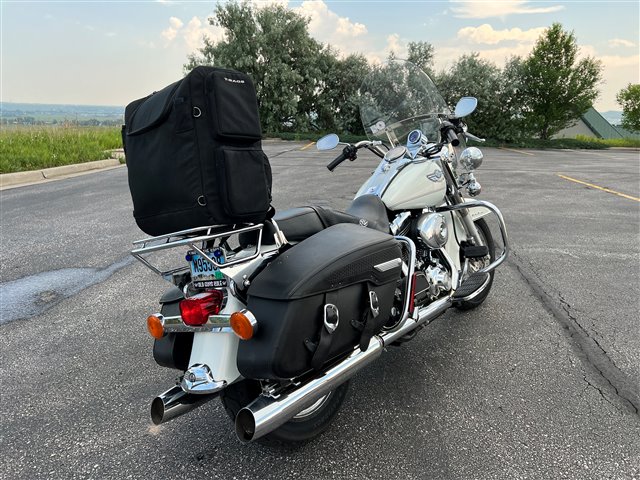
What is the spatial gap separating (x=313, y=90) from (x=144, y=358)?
24529 millimetres

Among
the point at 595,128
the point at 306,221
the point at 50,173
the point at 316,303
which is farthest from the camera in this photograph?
the point at 595,128

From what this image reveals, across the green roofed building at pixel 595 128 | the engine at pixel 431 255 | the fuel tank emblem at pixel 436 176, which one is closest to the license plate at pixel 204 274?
the engine at pixel 431 255

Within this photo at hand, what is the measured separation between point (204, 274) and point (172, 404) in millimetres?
538

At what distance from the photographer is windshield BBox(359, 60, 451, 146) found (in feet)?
12.2

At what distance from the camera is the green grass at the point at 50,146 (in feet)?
37.1

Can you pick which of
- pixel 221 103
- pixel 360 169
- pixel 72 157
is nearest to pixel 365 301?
pixel 221 103

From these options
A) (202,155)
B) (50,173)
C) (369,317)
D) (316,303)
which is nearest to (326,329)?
(316,303)

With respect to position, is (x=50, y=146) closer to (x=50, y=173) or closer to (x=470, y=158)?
(x=50, y=173)

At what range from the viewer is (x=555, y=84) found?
82.5 feet

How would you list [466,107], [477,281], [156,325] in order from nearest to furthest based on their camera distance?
[156,325], [477,281], [466,107]

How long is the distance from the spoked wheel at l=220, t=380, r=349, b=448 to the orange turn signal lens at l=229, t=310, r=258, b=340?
1.26ft

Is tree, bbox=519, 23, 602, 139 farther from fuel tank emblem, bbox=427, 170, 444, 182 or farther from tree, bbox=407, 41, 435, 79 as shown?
fuel tank emblem, bbox=427, 170, 444, 182

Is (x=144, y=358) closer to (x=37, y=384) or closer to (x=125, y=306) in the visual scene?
(x=37, y=384)

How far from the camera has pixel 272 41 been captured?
25.4 m
